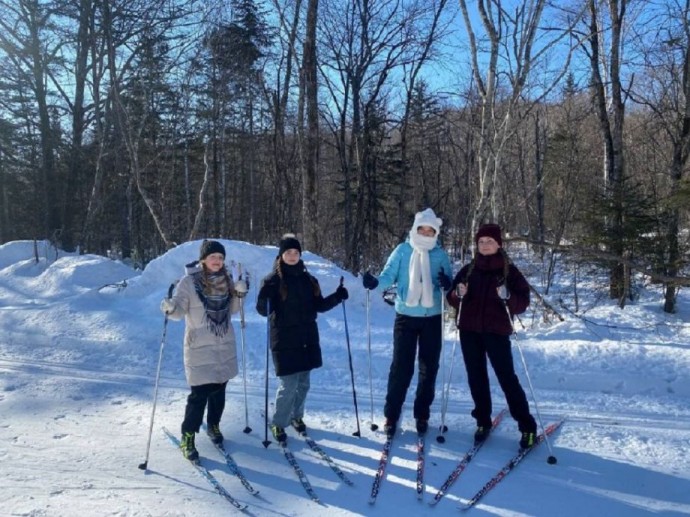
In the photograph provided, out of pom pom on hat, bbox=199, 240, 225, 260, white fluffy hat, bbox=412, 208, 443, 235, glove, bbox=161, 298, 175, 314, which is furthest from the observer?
white fluffy hat, bbox=412, 208, 443, 235

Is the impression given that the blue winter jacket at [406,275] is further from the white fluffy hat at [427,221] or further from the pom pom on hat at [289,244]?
the pom pom on hat at [289,244]

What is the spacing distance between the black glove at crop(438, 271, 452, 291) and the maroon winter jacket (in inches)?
1.9

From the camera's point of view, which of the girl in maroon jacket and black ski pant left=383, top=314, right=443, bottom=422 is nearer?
the girl in maroon jacket

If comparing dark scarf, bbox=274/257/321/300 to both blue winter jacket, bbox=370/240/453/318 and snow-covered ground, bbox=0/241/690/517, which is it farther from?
snow-covered ground, bbox=0/241/690/517

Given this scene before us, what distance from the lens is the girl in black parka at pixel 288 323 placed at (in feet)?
14.1

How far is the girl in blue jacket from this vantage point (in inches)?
174

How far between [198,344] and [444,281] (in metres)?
2.07

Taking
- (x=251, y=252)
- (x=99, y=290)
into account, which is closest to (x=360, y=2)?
(x=251, y=252)

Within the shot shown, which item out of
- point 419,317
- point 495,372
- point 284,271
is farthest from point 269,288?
point 495,372

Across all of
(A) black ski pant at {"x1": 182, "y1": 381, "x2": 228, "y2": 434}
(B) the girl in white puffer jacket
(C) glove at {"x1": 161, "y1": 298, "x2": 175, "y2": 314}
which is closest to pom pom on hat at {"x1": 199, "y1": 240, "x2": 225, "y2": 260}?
(B) the girl in white puffer jacket

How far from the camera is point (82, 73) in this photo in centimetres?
2042

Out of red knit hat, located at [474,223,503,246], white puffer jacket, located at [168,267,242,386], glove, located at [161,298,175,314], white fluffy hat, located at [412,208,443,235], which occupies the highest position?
white fluffy hat, located at [412,208,443,235]

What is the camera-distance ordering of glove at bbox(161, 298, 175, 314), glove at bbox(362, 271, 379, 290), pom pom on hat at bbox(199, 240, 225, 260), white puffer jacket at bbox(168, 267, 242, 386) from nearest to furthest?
glove at bbox(161, 298, 175, 314), white puffer jacket at bbox(168, 267, 242, 386), pom pom on hat at bbox(199, 240, 225, 260), glove at bbox(362, 271, 379, 290)

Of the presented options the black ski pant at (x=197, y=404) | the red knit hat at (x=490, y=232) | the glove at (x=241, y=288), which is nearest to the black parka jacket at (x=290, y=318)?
the glove at (x=241, y=288)
